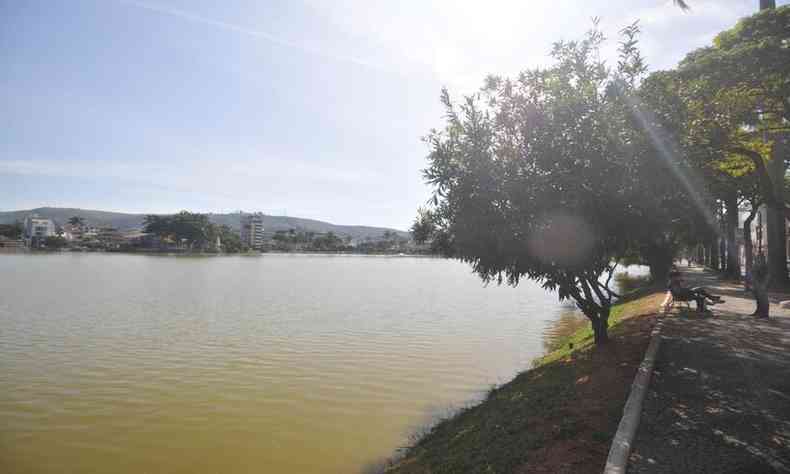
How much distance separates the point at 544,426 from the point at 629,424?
1.46 m

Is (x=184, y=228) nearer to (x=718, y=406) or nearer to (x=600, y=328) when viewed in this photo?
(x=600, y=328)

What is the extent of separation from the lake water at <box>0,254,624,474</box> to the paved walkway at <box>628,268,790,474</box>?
558 centimetres

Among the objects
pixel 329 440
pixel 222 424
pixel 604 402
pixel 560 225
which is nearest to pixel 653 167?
pixel 560 225

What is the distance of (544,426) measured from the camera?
768cm

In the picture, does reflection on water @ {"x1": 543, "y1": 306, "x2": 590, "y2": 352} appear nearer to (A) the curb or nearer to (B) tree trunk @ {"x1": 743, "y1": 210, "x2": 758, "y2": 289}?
(B) tree trunk @ {"x1": 743, "y1": 210, "x2": 758, "y2": 289}

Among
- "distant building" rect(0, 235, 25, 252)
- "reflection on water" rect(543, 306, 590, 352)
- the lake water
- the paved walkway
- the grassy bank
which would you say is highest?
"distant building" rect(0, 235, 25, 252)

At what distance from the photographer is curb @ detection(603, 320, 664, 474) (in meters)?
5.48

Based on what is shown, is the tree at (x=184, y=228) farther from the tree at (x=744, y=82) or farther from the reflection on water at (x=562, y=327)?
the tree at (x=744, y=82)

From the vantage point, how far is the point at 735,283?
30938mm

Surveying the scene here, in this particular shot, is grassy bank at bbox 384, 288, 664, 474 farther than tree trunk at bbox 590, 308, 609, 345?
No

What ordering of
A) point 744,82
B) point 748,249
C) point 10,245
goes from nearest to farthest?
point 744,82
point 748,249
point 10,245

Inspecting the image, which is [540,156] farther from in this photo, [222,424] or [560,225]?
[222,424]

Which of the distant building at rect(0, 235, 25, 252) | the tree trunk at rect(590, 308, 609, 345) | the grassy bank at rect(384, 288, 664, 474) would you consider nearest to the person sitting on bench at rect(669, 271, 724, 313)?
the tree trunk at rect(590, 308, 609, 345)

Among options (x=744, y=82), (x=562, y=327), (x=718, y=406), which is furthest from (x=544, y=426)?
(x=562, y=327)
